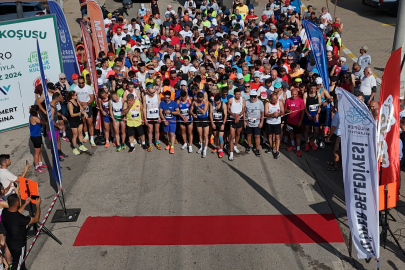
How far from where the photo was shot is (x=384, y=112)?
7.15m

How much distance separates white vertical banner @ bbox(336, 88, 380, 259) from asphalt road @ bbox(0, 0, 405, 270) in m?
0.59

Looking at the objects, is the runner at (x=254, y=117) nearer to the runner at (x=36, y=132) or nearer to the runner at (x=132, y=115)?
the runner at (x=132, y=115)

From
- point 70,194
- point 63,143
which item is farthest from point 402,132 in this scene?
point 63,143

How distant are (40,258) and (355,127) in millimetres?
5844

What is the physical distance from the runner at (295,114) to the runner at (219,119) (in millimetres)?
1621

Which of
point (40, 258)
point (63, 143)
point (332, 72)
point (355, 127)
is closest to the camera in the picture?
point (355, 127)

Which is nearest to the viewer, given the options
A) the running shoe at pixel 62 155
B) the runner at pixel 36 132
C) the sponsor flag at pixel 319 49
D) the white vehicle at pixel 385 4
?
the runner at pixel 36 132

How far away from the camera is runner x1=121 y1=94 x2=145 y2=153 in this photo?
36.0 feet

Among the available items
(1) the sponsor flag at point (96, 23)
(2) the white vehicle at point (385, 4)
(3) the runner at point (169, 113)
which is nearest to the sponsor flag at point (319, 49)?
(3) the runner at point (169, 113)

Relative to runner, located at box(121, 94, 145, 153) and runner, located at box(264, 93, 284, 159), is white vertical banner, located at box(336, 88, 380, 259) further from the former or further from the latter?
runner, located at box(121, 94, 145, 153)

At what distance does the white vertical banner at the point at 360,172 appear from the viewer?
21.9 feet

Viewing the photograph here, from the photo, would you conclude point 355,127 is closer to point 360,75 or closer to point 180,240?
point 180,240

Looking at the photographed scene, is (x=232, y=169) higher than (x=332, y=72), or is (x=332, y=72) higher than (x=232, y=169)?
(x=332, y=72)

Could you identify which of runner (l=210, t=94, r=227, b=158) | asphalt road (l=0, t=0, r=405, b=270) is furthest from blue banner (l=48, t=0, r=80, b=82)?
runner (l=210, t=94, r=227, b=158)
